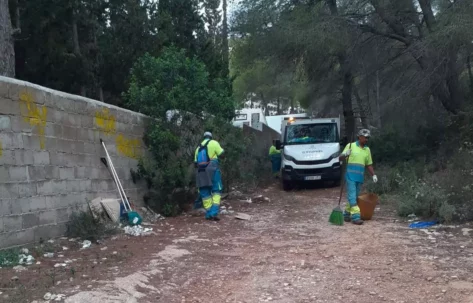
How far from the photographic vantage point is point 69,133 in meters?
7.79

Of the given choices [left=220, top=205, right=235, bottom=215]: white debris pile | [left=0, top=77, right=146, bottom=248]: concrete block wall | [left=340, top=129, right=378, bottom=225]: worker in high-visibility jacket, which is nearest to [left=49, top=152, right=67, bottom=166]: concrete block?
[left=0, top=77, right=146, bottom=248]: concrete block wall

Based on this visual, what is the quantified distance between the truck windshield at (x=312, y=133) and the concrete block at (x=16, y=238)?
1025cm

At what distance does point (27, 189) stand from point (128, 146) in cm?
317

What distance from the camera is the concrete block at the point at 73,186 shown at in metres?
7.61

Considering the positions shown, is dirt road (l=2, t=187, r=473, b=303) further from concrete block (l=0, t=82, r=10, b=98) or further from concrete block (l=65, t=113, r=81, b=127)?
concrete block (l=0, t=82, r=10, b=98)

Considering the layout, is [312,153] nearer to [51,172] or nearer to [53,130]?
[53,130]

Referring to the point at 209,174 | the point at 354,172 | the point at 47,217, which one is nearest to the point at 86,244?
the point at 47,217

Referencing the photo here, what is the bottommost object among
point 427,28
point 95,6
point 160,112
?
point 160,112

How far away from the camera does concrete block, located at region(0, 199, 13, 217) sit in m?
6.13

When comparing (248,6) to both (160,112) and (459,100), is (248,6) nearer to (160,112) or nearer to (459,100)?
(459,100)

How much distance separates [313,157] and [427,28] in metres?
4.63

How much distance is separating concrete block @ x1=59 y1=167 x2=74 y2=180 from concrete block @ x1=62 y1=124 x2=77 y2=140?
18.0 inches

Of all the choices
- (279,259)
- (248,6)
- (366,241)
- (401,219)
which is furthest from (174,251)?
(248,6)

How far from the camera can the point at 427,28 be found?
1432 cm
